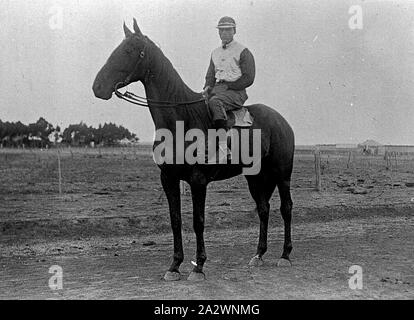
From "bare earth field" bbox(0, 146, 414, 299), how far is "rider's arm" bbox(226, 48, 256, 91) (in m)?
2.54

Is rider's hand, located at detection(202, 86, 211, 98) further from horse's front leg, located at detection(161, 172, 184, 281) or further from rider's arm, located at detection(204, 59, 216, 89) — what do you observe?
horse's front leg, located at detection(161, 172, 184, 281)

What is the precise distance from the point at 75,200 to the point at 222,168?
813 centimetres

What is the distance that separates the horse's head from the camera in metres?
5.99

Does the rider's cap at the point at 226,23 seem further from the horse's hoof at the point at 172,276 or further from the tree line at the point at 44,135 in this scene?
Result: the tree line at the point at 44,135

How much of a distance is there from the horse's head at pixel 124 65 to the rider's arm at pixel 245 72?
1.30 meters

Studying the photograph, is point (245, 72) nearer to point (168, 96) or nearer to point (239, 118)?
point (239, 118)

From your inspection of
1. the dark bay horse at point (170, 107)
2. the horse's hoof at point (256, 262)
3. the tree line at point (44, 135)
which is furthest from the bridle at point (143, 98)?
the tree line at point (44, 135)

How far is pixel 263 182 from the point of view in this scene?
25.5 ft

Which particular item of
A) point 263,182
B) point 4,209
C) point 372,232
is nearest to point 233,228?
point 372,232

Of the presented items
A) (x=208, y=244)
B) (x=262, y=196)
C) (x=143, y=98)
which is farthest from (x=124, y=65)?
(x=208, y=244)

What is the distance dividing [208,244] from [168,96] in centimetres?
386

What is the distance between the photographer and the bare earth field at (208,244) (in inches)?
234

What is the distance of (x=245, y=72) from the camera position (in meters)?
6.89
